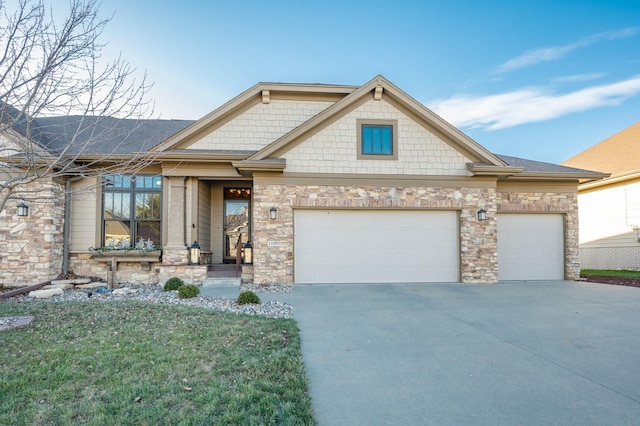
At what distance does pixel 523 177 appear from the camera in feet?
37.2

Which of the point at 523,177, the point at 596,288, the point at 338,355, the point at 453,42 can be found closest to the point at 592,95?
the point at 453,42

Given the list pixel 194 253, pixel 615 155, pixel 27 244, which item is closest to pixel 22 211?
pixel 27 244

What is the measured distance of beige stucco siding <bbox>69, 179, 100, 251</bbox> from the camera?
10.9m

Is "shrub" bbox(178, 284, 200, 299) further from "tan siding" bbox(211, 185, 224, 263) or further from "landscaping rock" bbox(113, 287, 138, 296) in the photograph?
"tan siding" bbox(211, 185, 224, 263)

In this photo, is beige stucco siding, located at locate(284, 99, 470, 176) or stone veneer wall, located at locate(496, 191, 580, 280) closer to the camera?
beige stucco siding, located at locate(284, 99, 470, 176)

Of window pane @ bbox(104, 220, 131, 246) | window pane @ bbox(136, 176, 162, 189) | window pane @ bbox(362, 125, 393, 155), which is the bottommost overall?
window pane @ bbox(104, 220, 131, 246)

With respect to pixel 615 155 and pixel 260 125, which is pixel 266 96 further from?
pixel 615 155

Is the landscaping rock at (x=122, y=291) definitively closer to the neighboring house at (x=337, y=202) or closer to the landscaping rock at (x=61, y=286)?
the neighboring house at (x=337, y=202)

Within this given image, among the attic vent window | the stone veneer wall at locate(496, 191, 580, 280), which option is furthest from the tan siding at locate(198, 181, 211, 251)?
the stone veneer wall at locate(496, 191, 580, 280)

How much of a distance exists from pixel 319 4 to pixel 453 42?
229 inches

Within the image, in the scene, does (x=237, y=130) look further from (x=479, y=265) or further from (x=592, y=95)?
(x=592, y=95)

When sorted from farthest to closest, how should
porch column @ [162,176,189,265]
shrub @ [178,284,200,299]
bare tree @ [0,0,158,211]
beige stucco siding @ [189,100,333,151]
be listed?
beige stucco siding @ [189,100,333,151]
porch column @ [162,176,189,265]
shrub @ [178,284,200,299]
bare tree @ [0,0,158,211]

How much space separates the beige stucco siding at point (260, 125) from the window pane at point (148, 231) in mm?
2662

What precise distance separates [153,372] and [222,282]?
21.6 feet
